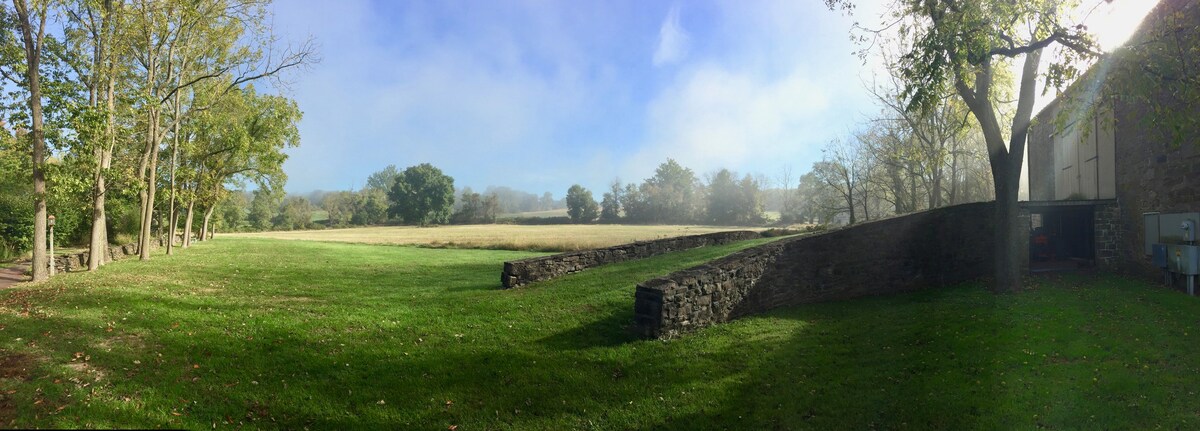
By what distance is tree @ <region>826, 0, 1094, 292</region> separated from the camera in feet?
32.3

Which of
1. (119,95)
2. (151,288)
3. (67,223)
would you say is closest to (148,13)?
(119,95)

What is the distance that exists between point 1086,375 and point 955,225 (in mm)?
8798

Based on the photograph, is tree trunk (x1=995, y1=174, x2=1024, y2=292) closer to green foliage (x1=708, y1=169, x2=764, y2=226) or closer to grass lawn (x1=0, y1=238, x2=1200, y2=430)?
grass lawn (x1=0, y1=238, x2=1200, y2=430)

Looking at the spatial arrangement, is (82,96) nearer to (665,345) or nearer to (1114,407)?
(665,345)

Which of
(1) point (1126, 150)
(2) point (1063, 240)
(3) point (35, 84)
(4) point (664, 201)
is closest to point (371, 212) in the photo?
(4) point (664, 201)

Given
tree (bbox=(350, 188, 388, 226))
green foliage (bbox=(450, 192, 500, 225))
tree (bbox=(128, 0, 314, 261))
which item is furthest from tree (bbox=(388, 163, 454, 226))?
tree (bbox=(128, 0, 314, 261))

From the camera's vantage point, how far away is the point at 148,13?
1961 cm

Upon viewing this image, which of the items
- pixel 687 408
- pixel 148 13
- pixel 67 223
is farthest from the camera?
pixel 67 223

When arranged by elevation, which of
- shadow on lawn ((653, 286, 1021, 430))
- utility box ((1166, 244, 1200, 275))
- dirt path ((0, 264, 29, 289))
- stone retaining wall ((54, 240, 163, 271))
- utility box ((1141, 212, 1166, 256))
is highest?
utility box ((1141, 212, 1166, 256))

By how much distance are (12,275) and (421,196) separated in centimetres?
7136

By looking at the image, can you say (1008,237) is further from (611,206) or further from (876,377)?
(611,206)

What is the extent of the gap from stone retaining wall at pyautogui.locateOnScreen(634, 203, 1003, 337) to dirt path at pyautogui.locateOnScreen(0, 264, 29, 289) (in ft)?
61.7

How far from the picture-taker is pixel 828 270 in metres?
13.0

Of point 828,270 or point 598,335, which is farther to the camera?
point 828,270
